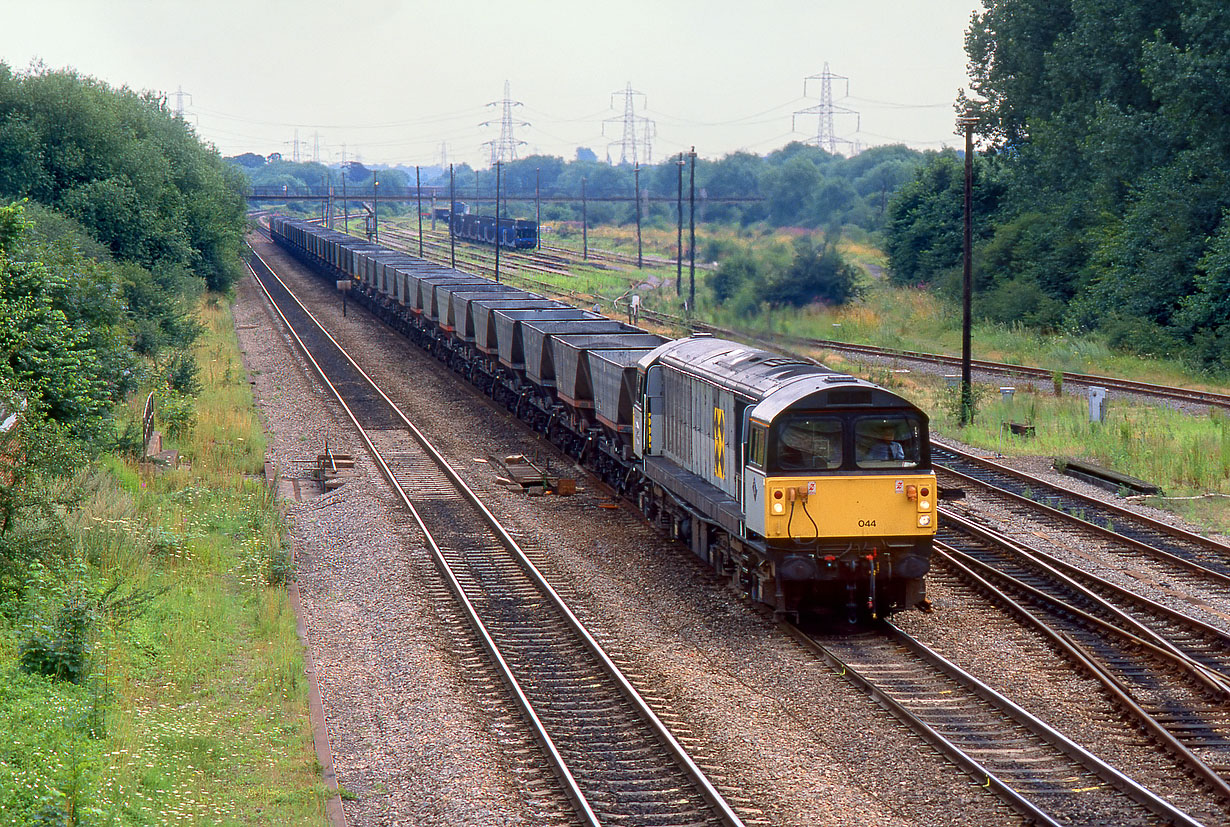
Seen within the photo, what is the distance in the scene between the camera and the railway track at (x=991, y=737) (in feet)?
29.7

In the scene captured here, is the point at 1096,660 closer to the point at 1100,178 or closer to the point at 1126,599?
the point at 1126,599

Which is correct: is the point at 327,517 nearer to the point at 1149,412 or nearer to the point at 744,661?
the point at 744,661

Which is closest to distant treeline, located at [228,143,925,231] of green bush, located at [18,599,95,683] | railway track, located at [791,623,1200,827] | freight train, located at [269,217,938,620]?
freight train, located at [269,217,938,620]

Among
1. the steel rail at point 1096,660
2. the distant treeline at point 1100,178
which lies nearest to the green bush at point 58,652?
the steel rail at point 1096,660

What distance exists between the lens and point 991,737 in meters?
10.6

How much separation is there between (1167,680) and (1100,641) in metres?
1.38

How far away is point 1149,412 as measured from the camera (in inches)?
1105

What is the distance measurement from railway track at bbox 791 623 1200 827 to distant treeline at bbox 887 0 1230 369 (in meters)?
27.4

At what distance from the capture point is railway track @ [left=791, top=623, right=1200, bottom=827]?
9039mm

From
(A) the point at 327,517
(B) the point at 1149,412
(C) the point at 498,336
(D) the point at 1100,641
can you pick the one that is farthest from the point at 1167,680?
(C) the point at 498,336

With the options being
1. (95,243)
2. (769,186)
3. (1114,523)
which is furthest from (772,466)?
(769,186)

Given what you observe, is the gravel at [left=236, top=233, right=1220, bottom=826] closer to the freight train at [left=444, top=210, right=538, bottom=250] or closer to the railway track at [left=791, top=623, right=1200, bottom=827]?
the railway track at [left=791, top=623, right=1200, bottom=827]

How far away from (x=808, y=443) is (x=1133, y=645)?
4.23 meters

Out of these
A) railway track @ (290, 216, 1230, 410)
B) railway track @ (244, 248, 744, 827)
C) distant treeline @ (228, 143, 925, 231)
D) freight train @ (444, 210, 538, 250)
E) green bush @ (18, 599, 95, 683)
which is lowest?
railway track @ (244, 248, 744, 827)
